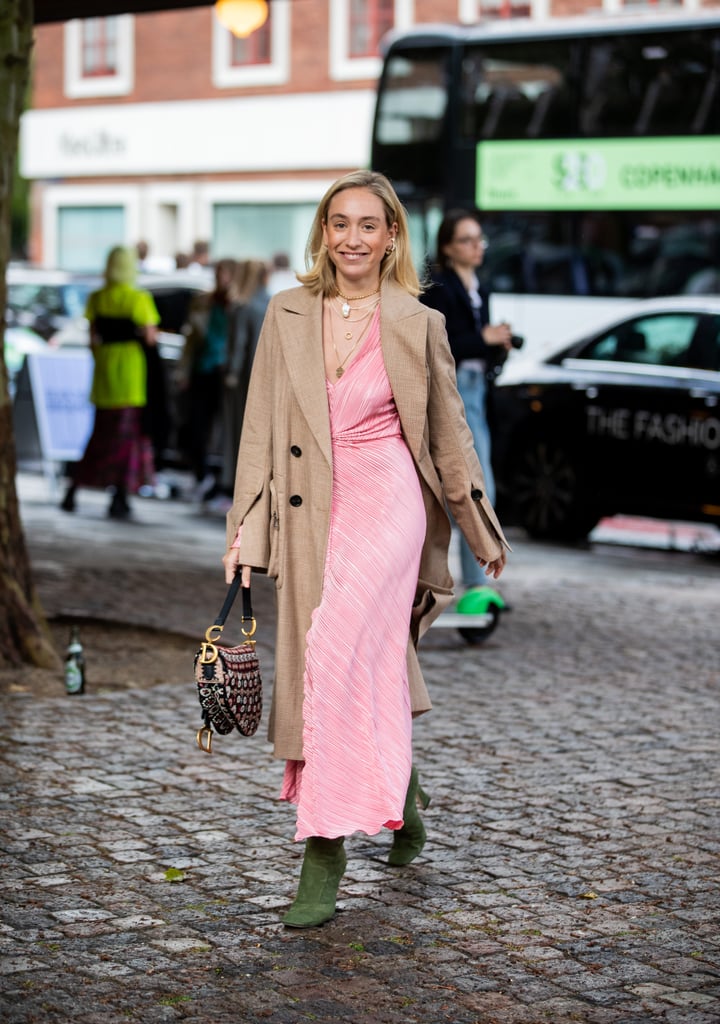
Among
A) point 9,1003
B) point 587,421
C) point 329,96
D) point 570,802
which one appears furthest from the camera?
point 329,96

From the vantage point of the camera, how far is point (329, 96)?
35.0 metres

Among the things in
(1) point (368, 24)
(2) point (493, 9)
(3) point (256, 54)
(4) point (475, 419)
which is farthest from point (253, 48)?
(4) point (475, 419)

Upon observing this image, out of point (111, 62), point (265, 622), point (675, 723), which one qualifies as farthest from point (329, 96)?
point (675, 723)

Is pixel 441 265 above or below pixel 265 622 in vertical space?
above

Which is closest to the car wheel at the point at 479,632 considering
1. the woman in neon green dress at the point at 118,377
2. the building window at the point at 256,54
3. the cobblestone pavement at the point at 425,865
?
the cobblestone pavement at the point at 425,865

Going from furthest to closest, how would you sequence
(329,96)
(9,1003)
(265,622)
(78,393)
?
1. (329,96)
2. (78,393)
3. (265,622)
4. (9,1003)

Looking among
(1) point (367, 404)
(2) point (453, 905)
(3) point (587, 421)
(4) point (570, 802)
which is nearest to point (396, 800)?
(2) point (453, 905)

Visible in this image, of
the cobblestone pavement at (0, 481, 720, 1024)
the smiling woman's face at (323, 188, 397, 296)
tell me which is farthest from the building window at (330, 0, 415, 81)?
the smiling woman's face at (323, 188, 397, 296)

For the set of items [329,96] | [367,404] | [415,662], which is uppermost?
[329,96]

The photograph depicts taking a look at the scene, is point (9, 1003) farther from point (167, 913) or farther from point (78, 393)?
point (78, 393)

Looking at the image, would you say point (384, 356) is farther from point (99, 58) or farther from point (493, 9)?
point (99, 58)

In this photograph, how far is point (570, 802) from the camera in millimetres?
6496

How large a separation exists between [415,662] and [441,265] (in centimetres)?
443

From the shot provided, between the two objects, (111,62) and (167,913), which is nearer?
(167,913)
